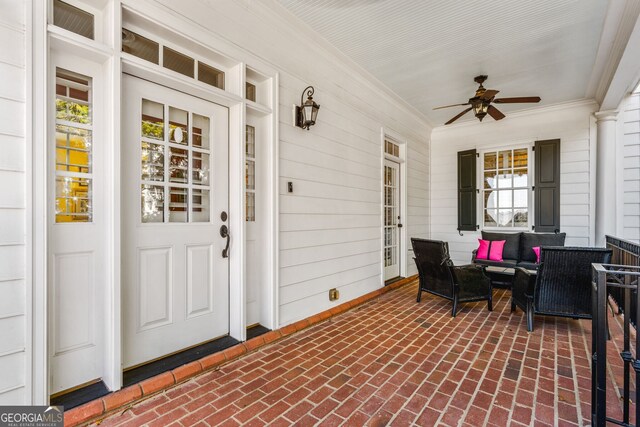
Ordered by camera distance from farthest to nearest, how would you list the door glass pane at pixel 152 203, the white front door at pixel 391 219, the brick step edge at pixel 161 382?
the white front door at pixel 391 219 < the door glass pane at pixel 152 203 < the brick step edge at pixel 161 382

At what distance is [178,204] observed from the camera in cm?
242

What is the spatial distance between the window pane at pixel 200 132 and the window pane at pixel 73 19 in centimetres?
81

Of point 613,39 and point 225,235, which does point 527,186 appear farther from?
point 225,235

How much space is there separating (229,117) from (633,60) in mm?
4180

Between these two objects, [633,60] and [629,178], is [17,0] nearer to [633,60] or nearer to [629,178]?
[633,60]

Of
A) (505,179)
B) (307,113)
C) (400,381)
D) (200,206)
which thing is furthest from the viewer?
(505,179)

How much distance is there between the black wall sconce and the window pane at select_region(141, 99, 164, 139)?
4.29ft

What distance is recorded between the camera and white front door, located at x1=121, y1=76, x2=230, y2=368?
7.05 ft

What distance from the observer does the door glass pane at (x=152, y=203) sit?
2232 mm

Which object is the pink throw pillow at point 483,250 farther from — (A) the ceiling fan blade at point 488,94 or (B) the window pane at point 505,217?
(A) the ceiling fan blade at point 488,94

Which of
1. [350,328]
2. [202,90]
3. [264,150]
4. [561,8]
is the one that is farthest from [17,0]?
[561,8]

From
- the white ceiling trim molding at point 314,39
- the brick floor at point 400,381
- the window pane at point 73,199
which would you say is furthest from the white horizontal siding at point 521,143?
the window pane at point 73,199

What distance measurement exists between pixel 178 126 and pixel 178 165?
1.01 feet

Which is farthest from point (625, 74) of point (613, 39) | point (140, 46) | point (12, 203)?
point (12, 203)
